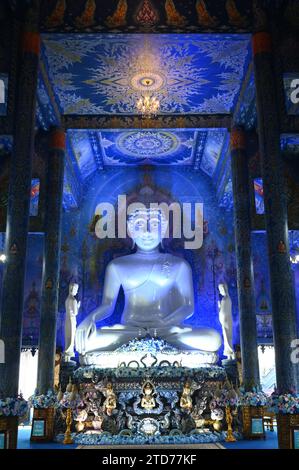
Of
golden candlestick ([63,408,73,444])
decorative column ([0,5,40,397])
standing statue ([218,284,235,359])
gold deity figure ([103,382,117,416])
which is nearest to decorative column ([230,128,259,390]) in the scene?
standing statue ([218,284,235,359])

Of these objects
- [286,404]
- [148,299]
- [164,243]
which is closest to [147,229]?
[164,243]

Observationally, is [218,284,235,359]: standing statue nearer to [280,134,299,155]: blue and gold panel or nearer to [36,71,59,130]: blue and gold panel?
[280,134,299,155]: blue and gold panel

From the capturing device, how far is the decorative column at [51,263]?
9.67 meters

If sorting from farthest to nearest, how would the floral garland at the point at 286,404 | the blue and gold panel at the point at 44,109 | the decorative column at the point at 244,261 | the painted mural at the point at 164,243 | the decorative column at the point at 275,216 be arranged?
the painted mural at the point at 164,243
the decorative column at the point at 244,261
the blue and gold panel at the point at 44,109
the decorative column at the point at 275,216
the floral garland at the point at 286,404

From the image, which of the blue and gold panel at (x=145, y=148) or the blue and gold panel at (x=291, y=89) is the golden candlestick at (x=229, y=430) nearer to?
the blue and gold panel at (x=291, y=89)

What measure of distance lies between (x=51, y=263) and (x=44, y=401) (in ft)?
8.39

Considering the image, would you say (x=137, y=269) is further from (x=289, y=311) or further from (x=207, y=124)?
(x=289, y=311)

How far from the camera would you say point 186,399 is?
930cm

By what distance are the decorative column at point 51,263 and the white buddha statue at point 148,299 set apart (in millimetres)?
1328

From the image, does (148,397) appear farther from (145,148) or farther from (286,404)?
(145,148)

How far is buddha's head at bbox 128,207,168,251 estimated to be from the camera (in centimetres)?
1331

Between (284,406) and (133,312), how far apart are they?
6.14 meters

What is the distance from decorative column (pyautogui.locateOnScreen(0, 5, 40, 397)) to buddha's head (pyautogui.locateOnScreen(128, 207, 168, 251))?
574 centimetres

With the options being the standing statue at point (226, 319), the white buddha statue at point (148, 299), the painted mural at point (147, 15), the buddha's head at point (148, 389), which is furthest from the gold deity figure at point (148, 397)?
the painted mural at point (147, 15)
